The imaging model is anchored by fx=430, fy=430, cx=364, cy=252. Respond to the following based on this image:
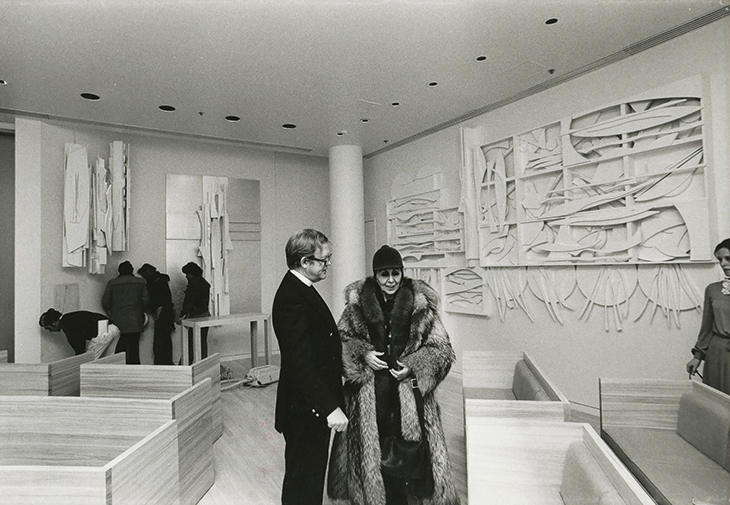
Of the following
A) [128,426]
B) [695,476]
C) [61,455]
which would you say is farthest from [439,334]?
[61,455]

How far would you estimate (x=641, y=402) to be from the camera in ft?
8.82

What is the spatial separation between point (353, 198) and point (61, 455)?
5368 mm

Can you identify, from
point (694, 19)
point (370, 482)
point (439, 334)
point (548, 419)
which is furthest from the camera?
point (694, 19)

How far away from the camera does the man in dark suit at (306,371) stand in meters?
1.92

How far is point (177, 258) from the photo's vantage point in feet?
22.5

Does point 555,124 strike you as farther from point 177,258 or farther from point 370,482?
point 177,258

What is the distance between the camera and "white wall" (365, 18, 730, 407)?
326 cm

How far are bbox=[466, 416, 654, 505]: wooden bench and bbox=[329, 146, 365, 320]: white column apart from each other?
5.07m

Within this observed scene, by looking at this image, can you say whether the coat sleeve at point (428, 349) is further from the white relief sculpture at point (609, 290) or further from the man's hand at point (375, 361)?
the white relief sculpture at point (609, 290)

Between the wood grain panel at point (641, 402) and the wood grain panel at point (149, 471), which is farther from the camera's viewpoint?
the wood grain panel at point (641, 402)

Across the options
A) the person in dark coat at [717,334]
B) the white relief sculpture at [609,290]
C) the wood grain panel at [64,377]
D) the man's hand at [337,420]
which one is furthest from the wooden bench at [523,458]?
the wood grain panel at [64,377]

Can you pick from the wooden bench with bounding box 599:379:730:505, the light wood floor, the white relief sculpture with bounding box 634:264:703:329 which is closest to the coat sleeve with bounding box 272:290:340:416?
the light wood floor

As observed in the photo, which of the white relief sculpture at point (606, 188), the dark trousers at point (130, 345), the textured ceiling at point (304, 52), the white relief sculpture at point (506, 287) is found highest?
the textured ceiling at point (304, 52)

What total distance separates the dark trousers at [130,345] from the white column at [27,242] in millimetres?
907
